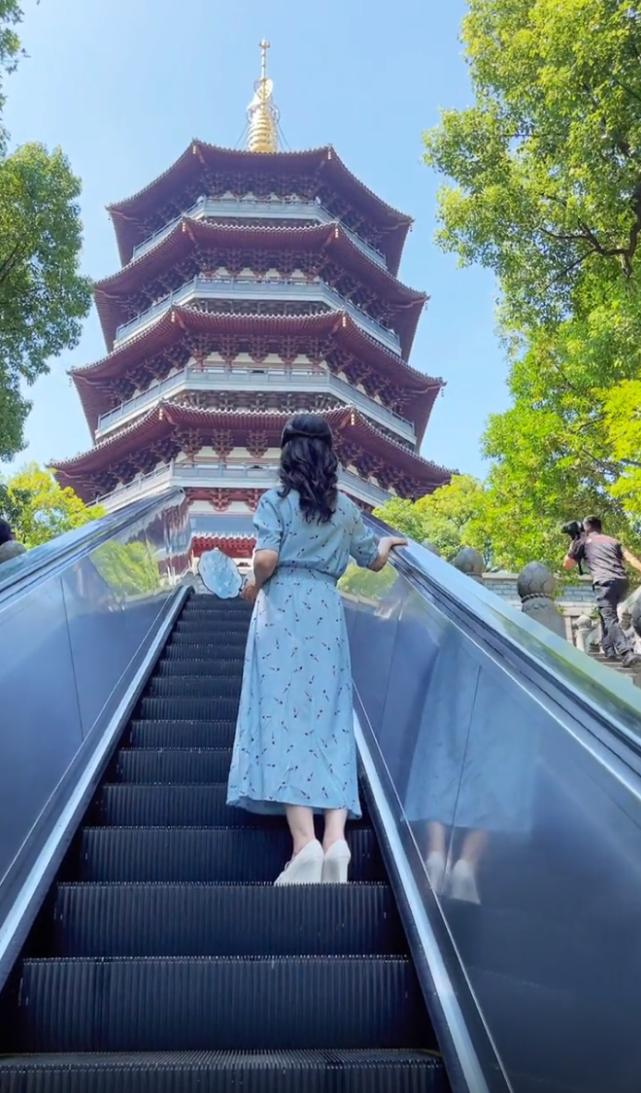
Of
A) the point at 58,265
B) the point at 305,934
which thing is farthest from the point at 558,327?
the point at 305,934

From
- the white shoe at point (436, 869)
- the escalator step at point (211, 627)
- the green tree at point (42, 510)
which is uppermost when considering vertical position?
the white shoe at point (436, 869)

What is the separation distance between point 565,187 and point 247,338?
1087cm

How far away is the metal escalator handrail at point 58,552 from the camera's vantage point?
2605 mm

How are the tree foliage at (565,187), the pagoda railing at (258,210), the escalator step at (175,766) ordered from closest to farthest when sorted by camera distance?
1. the escalator step at (175,766)
2. the tree foliage at (565,187)
3. the pagoda railing at (258,210)

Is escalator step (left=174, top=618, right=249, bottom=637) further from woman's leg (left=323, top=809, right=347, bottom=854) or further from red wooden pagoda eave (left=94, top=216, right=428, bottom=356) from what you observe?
red wooden pagoda eave (left=94, top=216, right=428, bottom=356)

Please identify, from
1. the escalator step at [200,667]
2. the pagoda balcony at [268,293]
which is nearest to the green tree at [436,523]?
the pagoda balcony at [268,293]

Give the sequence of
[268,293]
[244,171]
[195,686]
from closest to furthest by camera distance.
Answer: [195,686], [268,293], [244,171]

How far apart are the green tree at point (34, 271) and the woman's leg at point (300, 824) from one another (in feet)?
34.0

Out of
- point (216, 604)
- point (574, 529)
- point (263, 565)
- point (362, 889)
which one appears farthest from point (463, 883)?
point (574, 529)

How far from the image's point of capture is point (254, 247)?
22.2 metres

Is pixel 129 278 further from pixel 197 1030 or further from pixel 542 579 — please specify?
→ pixel 197 1030

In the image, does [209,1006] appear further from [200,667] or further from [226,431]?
[226,431]

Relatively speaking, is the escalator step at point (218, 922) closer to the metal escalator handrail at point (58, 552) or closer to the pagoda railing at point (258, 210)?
the metal escalator handrail at point (58, 552)

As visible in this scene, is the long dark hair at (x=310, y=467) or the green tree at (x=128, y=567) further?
the green tree at (x=128, y=567)
